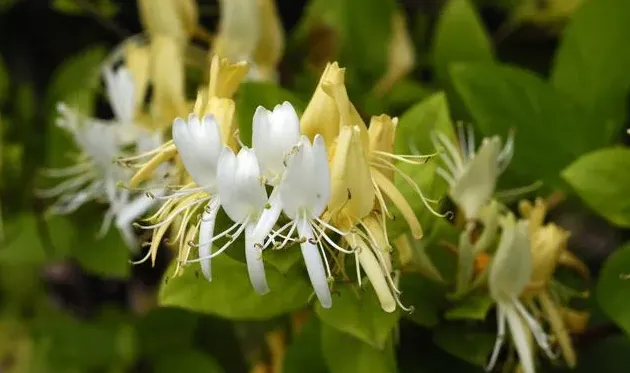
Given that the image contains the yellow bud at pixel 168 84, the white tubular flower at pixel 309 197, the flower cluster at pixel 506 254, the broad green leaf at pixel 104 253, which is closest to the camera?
the white tubular flower at pixel 309 197

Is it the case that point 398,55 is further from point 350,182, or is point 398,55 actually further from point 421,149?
point 350,182

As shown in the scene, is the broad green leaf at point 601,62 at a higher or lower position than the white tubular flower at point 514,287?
higher

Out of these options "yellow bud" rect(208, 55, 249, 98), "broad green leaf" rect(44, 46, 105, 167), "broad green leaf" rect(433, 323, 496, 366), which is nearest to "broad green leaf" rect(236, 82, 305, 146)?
"yellow bud" rect(208, 55, 249, 98)

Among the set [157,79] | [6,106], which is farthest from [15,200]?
[157,79]

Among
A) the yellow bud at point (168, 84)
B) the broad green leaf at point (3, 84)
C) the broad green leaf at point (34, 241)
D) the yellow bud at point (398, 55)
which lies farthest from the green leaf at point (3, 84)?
the yellow bud at point (398, 55)

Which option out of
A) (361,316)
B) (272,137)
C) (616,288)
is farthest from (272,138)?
(616,288)

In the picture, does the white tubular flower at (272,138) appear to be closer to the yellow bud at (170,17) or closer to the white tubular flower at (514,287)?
the white tubular flower at (514,287)
